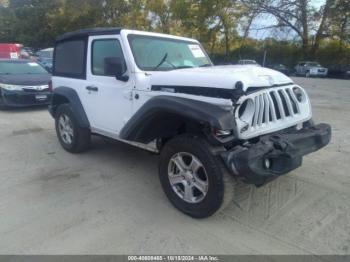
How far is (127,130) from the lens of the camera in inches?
153

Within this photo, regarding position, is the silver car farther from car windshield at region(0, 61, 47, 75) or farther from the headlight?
the headlight

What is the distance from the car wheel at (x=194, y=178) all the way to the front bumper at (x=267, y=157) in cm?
16

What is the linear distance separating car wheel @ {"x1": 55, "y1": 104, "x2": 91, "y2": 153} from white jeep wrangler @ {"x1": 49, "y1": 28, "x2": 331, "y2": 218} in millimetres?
425

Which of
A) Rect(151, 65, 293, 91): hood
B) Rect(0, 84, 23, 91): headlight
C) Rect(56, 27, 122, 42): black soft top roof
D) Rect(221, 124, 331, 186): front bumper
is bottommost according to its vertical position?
Rect(221, 124, 331, 186): front bumper

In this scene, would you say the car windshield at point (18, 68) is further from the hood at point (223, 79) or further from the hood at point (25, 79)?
the hood at point (223, 79)

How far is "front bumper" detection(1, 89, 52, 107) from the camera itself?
30.6 ft

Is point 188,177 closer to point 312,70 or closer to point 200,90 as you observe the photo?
point 200,90

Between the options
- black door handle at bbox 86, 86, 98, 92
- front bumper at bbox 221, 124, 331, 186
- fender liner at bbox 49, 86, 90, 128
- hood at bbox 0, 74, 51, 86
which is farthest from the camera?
hood at bbox 0, 74, 51, 86

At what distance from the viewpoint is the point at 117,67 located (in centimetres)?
406

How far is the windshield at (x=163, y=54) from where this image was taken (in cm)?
426

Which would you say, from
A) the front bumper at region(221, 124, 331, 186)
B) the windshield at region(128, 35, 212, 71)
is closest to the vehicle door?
the windshield at region(128, 35, 212, 71)

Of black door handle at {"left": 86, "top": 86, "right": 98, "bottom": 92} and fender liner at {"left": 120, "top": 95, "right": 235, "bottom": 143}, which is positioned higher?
black door handle at {"left": 86, "top": 86, "right": 98, "bottom": 92}

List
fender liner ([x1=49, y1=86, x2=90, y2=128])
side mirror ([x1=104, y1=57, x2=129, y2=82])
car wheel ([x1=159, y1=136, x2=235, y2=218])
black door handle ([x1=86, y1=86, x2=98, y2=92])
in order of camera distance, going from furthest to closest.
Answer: fender liner ([x1=49, y1=86, x2=90, y2=128]) → black door handle ([x1=86, y1=86, x2=98, y2=92]) → side mirror ([x1=104, y1=57, x2=129, y2=82]) → car wheel ([x1=159, y1=136, x2=235, y2=218])

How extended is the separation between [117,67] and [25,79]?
22.3ft
